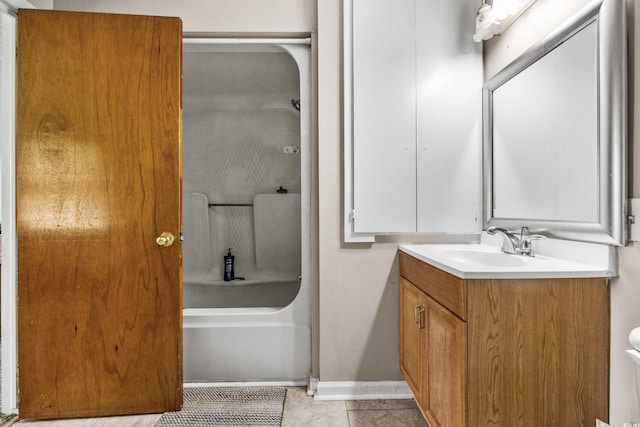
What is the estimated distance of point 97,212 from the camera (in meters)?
1.87

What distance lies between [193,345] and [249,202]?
124cm

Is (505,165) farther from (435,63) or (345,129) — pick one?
(345,129)

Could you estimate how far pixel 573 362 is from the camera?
1.21 metres

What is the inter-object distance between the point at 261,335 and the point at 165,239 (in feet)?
2.53

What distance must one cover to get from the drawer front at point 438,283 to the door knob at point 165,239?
3.90 feet

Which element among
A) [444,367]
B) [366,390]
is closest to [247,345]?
[366,390]

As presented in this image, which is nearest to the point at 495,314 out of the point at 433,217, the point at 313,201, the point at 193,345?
the point at 433,217

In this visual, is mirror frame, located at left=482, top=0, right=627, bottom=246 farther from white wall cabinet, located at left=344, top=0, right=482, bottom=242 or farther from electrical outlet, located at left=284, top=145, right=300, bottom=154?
electrical outlet, located at left=284, top=145, right=300, bottom=154

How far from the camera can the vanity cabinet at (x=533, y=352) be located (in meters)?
1.19

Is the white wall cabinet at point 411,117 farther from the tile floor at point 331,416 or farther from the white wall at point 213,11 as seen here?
the tile floor at point 331,416

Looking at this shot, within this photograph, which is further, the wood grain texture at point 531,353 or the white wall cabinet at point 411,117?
the white wall cabinet at point 411,117

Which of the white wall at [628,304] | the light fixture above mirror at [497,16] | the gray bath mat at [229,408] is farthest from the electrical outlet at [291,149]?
the white wall at [628,304]

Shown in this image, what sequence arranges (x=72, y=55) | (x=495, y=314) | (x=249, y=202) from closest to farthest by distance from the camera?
(x=495, y=314) → (x=72, y=55) → (x=249, y=202)

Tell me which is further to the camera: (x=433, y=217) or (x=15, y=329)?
(x=433, y=217)
